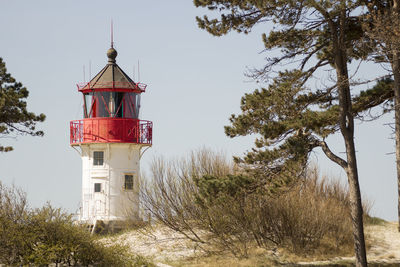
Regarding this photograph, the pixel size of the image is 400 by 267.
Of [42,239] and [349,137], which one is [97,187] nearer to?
[42,239]

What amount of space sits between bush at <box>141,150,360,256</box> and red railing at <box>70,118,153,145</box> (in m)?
3.37

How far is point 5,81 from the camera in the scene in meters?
19.0

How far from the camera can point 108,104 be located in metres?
26.1

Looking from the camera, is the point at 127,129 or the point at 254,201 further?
the point at 127,129

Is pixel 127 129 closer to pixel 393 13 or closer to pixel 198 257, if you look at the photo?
pixel 198 257

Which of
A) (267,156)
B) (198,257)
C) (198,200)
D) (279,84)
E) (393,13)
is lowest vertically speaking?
(198,257)

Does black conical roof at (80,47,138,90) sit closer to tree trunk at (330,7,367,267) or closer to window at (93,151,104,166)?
window at (93,151,104,166)

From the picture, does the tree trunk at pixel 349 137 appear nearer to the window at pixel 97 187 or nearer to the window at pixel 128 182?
the window at pixel 128 182

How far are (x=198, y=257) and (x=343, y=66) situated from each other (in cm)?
875

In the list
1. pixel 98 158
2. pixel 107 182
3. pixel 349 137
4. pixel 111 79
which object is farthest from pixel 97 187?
pixel 349 137

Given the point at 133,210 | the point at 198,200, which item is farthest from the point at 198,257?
the point at 198,200

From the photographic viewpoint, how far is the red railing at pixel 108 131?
85.1 feet

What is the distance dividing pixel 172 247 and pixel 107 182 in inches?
207

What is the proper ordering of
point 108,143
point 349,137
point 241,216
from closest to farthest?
point 349,137, point 241,216, point 108,143
